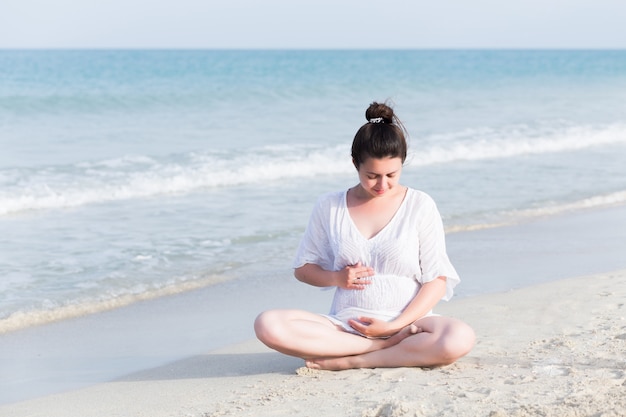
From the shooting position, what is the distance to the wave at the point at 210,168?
11.6 meters

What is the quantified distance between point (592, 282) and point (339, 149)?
33.4 feet

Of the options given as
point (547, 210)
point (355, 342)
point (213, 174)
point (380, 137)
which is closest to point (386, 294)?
point (355, 342)

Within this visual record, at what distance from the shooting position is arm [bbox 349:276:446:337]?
15.1 feet

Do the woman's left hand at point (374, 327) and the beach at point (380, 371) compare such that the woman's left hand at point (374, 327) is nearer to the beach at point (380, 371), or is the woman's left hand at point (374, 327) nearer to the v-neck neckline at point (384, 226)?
the beach at point (380, 371)

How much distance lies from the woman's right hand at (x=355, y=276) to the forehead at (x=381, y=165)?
1.61 feet

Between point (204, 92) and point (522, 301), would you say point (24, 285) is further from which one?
point (204, 92)

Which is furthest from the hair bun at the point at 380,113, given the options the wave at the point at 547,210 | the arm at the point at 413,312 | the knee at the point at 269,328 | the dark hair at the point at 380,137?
the wave at the point at 547,210

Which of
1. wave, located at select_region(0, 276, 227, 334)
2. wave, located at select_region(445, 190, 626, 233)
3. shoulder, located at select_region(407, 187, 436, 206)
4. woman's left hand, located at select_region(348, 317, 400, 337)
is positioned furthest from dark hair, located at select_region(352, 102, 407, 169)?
wave, located at select_region(445, 190, 626, 233)

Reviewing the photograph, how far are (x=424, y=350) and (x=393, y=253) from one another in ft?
1.67

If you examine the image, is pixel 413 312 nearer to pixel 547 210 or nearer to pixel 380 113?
pixel 380 113

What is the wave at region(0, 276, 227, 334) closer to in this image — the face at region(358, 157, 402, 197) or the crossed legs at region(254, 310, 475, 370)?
the crossed legs at region(254, 310, 475, 370)

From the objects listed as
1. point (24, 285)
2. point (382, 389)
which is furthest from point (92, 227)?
point (382, 389)

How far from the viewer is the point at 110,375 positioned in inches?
198

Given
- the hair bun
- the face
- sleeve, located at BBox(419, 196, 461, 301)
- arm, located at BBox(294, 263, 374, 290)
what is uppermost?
the hair bun
